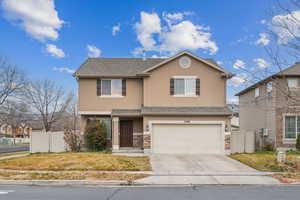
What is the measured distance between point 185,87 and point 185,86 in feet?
0.24

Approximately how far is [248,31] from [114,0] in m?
9.67

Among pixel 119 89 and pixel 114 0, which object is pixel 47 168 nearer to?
pixel 119 89

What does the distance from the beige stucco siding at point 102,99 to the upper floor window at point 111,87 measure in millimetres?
297

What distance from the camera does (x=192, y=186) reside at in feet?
26.6

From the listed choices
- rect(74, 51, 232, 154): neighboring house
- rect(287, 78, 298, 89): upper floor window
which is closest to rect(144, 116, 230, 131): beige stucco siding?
rect(74, 51, 232, 154): neighboring house

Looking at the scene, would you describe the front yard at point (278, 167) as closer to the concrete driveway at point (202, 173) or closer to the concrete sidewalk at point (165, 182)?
the concrete driveway at point (202, 173)

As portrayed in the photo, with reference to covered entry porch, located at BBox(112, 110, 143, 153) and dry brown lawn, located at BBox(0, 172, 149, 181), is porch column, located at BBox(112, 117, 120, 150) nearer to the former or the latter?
covered entry porch, located at BBox(112, 110, 143, 153)

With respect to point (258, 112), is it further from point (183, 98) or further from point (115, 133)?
point (115, 133)

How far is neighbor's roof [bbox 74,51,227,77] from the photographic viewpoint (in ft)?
55.7

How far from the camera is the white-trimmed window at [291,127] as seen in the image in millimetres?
17000

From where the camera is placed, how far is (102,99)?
17203mm

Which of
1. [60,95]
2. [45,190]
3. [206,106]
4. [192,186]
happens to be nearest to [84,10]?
[206,106]

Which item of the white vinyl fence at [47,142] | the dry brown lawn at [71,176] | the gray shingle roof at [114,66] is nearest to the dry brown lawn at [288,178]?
the dry brown lawn at [71,176]

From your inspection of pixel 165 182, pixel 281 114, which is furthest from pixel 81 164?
pixel 281 114
